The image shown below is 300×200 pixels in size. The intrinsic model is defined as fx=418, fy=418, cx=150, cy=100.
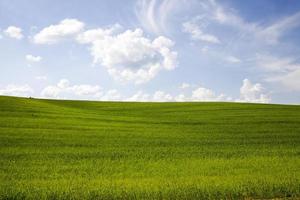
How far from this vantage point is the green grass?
14.2 metres

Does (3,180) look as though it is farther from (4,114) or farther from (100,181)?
(4,114)

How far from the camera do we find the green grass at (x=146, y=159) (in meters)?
14.2

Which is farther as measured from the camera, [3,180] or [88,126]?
[88,126]

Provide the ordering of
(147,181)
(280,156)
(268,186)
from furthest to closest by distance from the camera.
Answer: (280,156) → (147,181) → (268,186)

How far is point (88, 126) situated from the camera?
3506cm

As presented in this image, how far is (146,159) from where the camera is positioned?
21.6 m

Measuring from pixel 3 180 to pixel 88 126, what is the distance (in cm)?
1900

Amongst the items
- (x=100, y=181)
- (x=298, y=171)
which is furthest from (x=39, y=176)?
(x=298, y=171)

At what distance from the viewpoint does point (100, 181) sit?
52.4 ft

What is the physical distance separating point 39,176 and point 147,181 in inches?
183

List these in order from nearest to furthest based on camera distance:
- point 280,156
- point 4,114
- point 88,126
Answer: point 280,156 → point 88,126 → point 4,114

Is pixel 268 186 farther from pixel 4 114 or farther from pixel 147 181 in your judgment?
pixel 4 114

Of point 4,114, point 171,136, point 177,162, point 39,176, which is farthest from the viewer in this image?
point 4,114

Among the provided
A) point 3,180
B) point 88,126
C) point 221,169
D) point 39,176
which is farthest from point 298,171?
point 88,126
